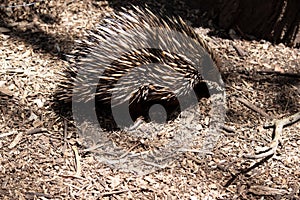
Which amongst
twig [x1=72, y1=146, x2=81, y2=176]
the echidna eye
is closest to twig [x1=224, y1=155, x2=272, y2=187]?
the echidna eye

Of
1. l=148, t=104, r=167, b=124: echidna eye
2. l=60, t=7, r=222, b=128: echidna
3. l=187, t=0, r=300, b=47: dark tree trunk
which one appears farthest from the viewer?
l=187, t=0, r=300, b=47: dark tree trunk

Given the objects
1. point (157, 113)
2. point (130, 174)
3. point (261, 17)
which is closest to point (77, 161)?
point (130, 174)

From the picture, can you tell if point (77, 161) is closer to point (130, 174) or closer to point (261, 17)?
point (130, 174)

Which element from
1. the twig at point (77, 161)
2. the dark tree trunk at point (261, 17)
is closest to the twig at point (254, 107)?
the dark tree trunk at point (261, 17)

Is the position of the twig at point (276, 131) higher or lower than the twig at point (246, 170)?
higher

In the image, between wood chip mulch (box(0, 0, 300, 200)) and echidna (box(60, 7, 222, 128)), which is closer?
wood chip mulch (box(0, 0, 300, 200))

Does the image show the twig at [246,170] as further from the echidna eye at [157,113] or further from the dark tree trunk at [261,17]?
the dark tree trunk at [261,17]

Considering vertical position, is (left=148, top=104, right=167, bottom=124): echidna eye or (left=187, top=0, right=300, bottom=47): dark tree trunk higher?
(left=187, top=0, right=300, bottom=47): dark tree trunk

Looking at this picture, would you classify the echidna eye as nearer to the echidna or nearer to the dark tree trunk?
the echidna

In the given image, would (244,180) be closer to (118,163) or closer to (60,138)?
(118,163)
